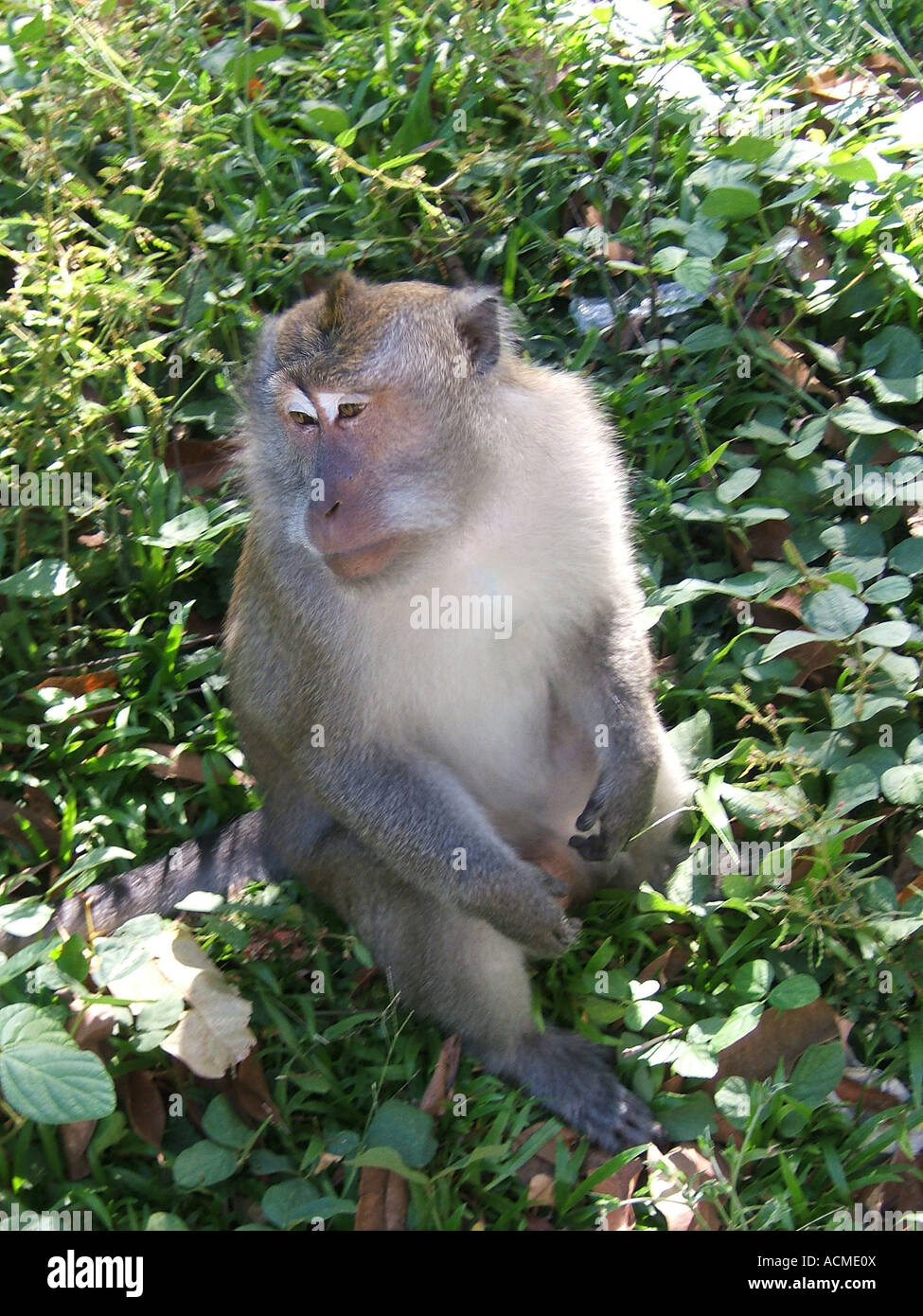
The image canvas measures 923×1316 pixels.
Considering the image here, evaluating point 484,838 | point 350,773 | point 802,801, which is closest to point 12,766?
point 350,773

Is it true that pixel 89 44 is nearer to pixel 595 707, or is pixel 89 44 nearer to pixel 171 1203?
pixel 595 707

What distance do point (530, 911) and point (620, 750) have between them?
53 cm

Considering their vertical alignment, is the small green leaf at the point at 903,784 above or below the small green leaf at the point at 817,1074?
above

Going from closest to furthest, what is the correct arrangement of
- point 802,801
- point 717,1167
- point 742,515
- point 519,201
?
1. point 717,1167
2. point 802,801
3. point 742,515
4. point 519,201

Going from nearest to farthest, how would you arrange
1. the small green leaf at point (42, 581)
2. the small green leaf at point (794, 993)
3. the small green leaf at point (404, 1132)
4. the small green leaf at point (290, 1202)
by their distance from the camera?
the small green leaf at point (290, 1202), the small green leaf at point (404, 1132), the small green leaf at point (794, 993), the small green leaf at point (42, 581)

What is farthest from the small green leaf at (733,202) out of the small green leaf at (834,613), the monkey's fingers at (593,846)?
the monkey's fingers at (593,846)

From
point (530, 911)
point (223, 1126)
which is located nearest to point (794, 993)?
point (530, 911)

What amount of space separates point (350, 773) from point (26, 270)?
2151 mm

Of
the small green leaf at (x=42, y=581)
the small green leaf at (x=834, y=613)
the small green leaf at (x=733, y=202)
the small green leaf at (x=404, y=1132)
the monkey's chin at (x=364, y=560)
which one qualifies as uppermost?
the small green leaf at (x=733, y=202)

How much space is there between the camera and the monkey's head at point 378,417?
10.3 feet

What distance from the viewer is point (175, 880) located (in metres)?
4.04

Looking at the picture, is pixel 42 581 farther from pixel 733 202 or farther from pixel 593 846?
pixel 733 202

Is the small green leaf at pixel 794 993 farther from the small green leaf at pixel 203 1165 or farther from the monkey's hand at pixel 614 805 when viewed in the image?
the small green leaf at pixel 203 1165

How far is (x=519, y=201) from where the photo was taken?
4988 mm
